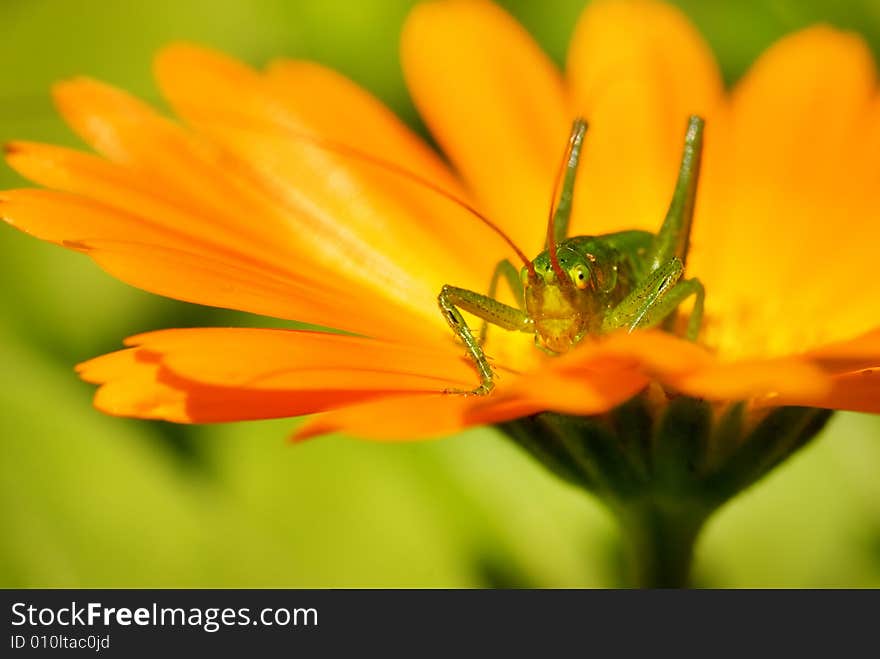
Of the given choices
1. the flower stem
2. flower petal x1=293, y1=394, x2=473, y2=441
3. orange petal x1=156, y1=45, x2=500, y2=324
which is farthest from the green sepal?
orange petal x1=156, y1=45, x2=500, y2=324

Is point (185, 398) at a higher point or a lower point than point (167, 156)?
lower

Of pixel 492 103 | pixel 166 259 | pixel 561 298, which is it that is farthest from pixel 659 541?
pixel 492 103

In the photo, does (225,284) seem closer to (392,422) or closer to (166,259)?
(166,259)

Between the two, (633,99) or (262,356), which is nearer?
(262,356)

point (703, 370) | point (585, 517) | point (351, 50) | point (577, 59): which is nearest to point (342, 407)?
point (703, 370)

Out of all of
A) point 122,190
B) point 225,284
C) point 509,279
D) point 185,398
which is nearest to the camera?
point 185,398

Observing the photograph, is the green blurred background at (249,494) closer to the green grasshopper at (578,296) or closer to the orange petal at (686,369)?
the green grasshopper at (578,296)

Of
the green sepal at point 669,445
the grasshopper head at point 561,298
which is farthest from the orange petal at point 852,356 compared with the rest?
the grasshopper head at point 561,298
